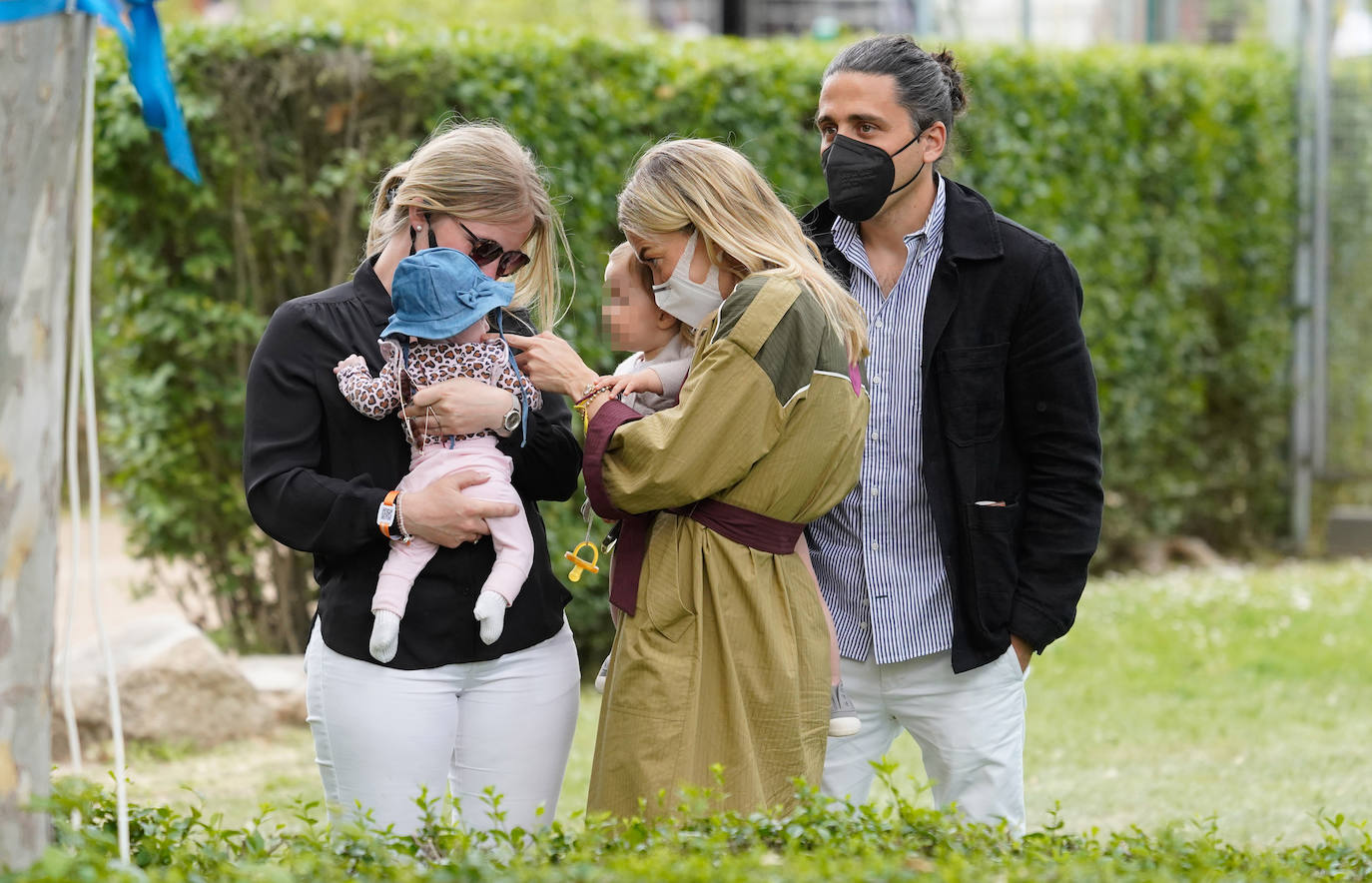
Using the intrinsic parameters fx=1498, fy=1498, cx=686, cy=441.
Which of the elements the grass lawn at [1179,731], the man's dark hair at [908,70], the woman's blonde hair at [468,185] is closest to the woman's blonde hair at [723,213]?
the woman's blonde hair at [468,185]

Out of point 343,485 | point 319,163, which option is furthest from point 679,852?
point 319,163

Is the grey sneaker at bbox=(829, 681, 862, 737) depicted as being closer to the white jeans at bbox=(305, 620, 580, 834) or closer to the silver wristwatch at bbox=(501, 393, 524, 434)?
the white jeans at bbox=(305, 620, 580, 834)

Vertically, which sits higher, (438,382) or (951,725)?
(438,382)

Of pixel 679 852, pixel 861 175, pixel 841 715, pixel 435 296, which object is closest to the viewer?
pixel 679 852

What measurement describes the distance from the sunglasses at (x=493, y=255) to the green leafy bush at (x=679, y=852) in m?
1.09

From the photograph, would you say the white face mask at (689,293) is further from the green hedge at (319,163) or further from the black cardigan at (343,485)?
the green hedge at (319,163)

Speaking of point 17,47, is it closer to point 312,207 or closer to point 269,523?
point 269,523

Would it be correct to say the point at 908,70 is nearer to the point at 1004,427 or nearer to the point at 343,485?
the point at 1004,427

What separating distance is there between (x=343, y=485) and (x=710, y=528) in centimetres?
71

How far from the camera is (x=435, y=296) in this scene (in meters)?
2.79

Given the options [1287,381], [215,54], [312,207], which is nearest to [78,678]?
[312,207]

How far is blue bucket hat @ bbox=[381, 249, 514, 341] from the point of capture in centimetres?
279

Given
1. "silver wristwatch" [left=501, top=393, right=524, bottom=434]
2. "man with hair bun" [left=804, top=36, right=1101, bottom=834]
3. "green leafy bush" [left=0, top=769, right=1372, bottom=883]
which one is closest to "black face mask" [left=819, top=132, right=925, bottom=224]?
"man with hair bun" [left=804, top=36, right=1101, bottom=834]

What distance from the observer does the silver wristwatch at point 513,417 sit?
289cm
